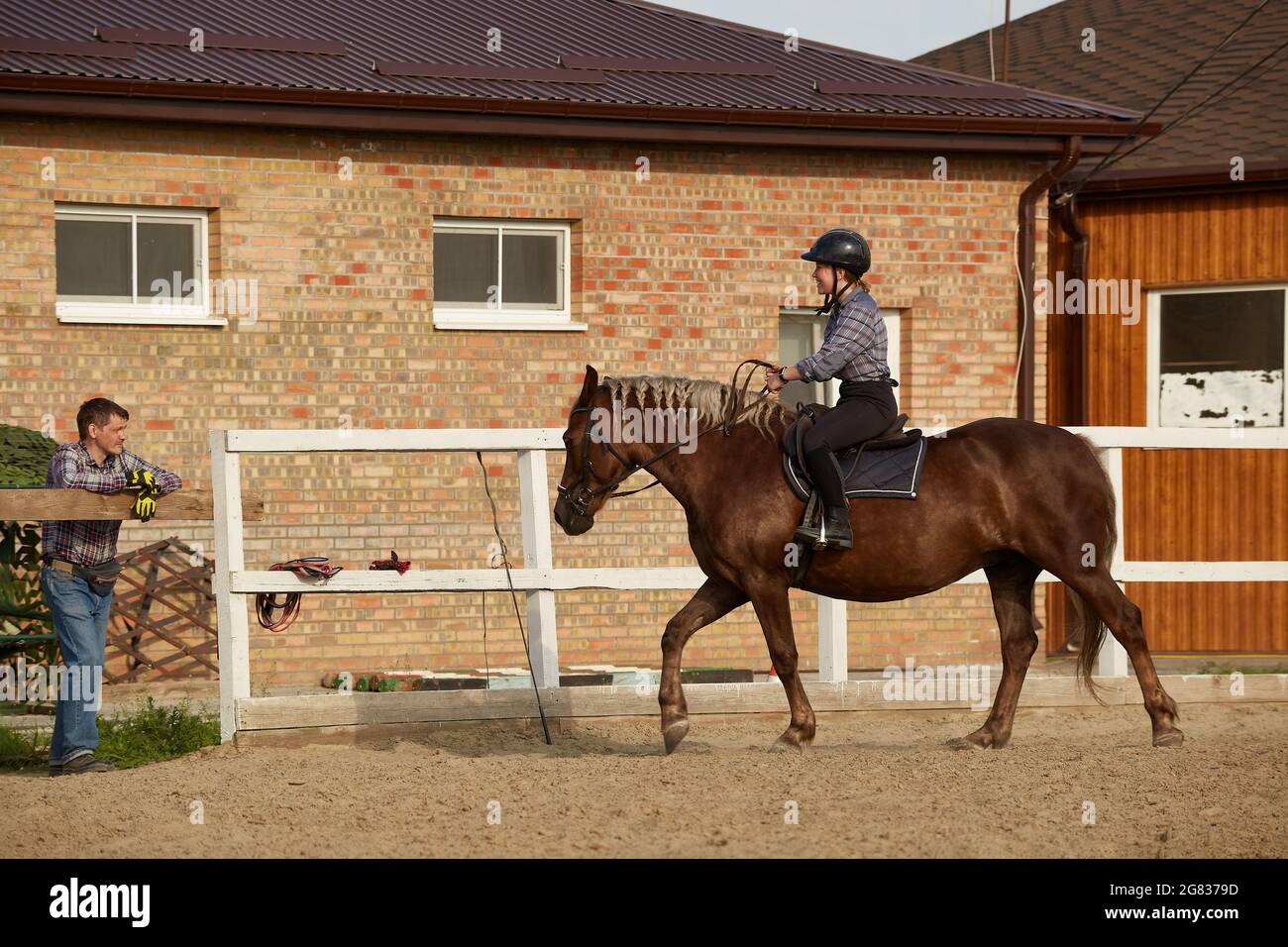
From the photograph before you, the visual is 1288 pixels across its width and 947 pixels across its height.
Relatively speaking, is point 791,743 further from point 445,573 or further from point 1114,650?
point 1114,650

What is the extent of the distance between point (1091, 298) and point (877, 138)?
8.09 ft

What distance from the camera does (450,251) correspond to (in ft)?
41.2

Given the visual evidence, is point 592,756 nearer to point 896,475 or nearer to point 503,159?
point 896,475

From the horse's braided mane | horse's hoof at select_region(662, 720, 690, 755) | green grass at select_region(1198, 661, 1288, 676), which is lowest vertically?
green grass at select_region(1198, 661, 1288, 676)

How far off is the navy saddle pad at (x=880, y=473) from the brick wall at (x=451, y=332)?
4682mm

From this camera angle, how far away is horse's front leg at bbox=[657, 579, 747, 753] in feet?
26.5

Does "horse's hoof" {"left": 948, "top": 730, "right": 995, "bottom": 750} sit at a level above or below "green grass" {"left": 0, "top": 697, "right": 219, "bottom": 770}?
above

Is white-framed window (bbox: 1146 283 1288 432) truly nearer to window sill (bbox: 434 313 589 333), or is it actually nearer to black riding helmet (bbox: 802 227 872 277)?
window sill (bbox: 434 313 589 333)

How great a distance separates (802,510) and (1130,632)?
72.8 inches

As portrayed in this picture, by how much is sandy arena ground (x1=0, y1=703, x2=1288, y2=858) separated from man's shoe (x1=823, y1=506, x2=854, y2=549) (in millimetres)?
1049

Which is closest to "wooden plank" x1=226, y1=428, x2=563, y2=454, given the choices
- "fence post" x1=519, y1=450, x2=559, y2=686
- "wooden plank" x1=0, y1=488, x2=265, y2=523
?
"fence post" x1=519, y1=450, x2=559, y2=686

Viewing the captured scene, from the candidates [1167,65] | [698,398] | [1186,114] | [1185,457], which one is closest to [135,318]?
[698,398]

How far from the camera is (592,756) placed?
8.05 m

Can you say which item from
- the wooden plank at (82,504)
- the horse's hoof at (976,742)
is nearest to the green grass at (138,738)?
the wooden plank at (82,504)
